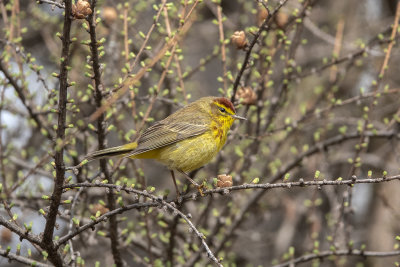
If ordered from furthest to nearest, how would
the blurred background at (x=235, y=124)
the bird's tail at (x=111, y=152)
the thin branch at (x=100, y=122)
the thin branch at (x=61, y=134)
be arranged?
the blurred background at (x=235, y=124)
the bird's tail at (x=111, y=152)
the thin branch at (x=100, y=122)
the thin branch at (x=61, y=134)

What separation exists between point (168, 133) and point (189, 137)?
0.19m

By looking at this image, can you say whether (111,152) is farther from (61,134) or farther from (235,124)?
(235,124)

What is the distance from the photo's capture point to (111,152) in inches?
148

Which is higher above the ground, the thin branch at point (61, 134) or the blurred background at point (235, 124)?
the blurred background at point (235, 124)

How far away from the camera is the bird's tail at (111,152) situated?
3.66m

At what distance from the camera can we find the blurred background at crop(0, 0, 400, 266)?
4285 millimetres

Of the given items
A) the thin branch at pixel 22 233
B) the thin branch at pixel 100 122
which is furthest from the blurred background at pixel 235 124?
the thin branch at pixel 22 233

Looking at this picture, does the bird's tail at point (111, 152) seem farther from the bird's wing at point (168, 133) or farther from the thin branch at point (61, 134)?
the thin branch at point (61, 134)

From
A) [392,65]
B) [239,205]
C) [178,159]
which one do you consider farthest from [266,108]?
[392,65]

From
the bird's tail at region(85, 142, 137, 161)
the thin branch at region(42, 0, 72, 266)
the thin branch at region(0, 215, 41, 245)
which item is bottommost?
the thin branch at region(0, 215, 41, 245)

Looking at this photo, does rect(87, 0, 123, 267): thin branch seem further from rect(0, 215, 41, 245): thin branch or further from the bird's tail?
rect(0, 215, 41, 245): thin branch

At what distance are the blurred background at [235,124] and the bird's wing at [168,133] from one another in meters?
0.13

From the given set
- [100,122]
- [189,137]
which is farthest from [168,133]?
[100,122]

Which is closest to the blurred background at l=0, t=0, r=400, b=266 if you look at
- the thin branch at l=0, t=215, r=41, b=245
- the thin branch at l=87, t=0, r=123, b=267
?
the thin branch at l=87, t=0, r=123, b=267
